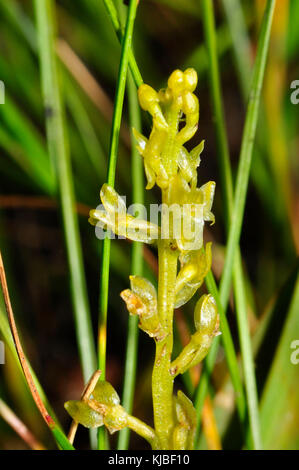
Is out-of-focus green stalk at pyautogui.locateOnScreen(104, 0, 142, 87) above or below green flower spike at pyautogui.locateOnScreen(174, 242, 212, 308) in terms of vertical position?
above

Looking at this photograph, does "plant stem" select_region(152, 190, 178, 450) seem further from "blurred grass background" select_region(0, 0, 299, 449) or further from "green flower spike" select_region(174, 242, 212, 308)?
"blurred grass background" select_region(0, 0, 299, 449)

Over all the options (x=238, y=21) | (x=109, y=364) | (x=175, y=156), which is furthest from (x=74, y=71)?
(x=175, y=156)

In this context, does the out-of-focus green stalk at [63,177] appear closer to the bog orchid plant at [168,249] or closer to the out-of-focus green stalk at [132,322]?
the out-of-focus green stalk at [132,322]

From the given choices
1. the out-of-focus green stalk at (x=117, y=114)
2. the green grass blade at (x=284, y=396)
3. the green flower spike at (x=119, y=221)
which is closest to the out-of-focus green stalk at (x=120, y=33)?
the out-of-focus green stalk at (x=117, y=114)

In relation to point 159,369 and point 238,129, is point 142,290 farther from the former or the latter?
point 238,129

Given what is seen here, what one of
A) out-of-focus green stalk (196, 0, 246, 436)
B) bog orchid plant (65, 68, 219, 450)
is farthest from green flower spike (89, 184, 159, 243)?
out-of-focus green stalk (196, 0, 246, 436)

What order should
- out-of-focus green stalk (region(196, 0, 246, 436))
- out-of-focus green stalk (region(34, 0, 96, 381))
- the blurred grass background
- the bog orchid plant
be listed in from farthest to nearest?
the blurred grass background → out-of-focus green stalk (region(34, 0, 96, 381)) → out-of-focus green stalk (region(196, 0, 246, 436)) → the bog orchid plant

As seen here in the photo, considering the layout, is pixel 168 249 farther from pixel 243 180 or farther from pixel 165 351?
pixel 243 180
